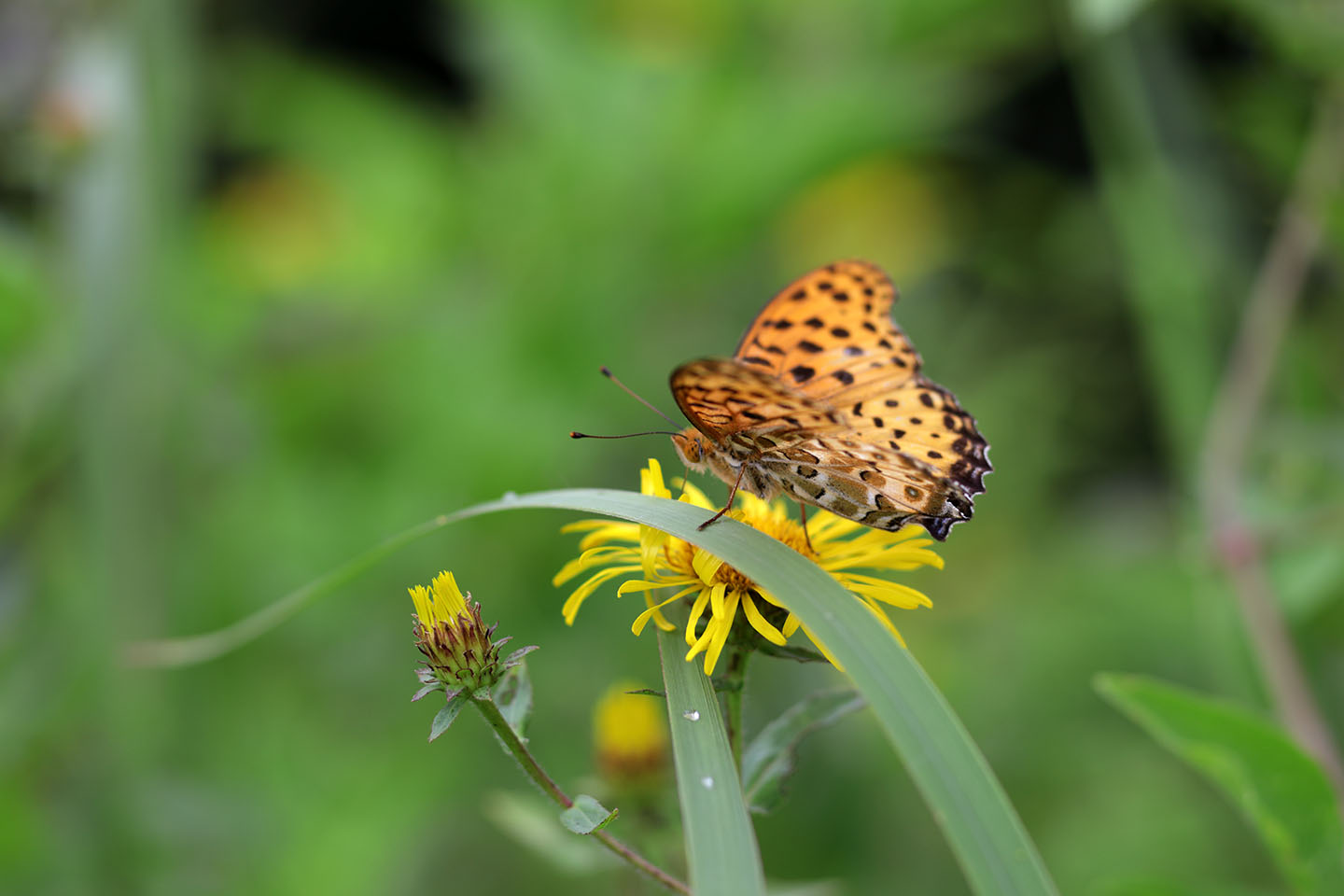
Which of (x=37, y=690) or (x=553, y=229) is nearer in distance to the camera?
(x=37, y=690)

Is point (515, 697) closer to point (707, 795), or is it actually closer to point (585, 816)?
point (585, 816)

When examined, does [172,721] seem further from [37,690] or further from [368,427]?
[368,427]

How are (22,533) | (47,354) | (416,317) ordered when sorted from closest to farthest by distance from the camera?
1. (47,354)
2. (22,533)
3. (416,317)

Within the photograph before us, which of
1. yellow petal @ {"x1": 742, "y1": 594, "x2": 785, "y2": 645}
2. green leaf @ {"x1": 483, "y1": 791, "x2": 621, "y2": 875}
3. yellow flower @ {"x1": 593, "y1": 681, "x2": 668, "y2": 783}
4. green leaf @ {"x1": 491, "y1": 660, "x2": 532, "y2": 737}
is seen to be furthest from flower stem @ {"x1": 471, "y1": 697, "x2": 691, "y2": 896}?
yellow flower @ {"x1": 593, "y1": 681, "x2": 668, "y2": 783}

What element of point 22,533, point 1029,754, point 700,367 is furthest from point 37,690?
point 1029,754

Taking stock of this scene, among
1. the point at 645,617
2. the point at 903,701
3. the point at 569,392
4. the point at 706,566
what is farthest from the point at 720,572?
the point at 569,392

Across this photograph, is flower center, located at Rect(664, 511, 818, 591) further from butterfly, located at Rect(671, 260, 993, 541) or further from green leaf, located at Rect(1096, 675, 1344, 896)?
green leaf, located at Rect(1096, 675, 1344, 896)
